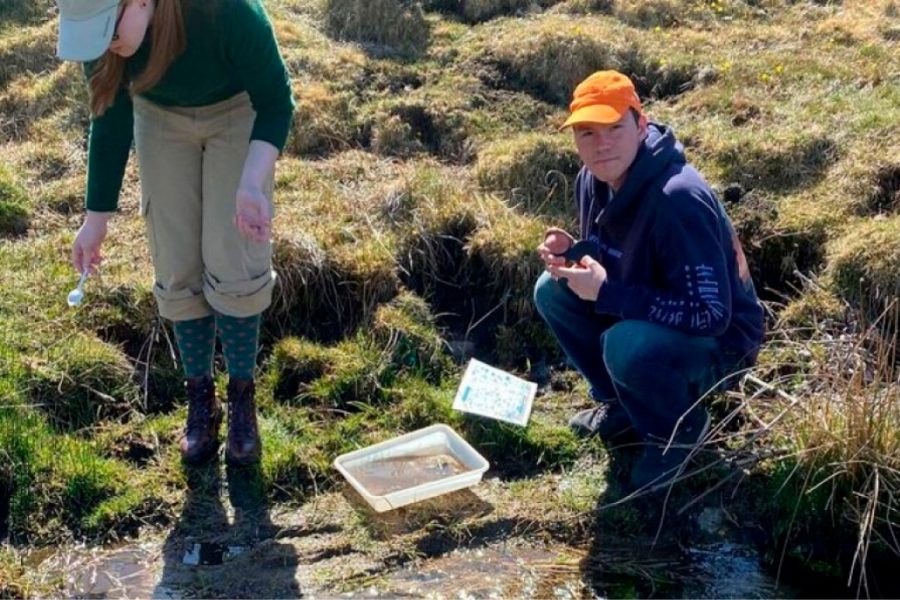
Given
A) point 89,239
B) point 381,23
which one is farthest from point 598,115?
point 381,23

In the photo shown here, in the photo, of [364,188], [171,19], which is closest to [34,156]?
[364,188]

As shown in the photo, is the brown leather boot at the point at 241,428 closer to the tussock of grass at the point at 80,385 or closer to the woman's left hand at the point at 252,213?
the tussock of grass at the point at 80,385

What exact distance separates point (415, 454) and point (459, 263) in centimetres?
133

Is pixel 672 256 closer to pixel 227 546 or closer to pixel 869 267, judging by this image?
pixel 869 267

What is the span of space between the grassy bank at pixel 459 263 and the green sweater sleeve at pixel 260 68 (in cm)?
135

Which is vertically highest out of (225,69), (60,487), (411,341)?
(225,69)

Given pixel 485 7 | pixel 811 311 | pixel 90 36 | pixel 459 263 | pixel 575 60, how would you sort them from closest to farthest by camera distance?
1. pixel 90 36
2. pixel 811 311
3. pixel 459 263
4. pixel 575 60
5. pixel 485 7

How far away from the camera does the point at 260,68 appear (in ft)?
11.1

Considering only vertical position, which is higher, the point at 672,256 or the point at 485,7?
the point at 485,7

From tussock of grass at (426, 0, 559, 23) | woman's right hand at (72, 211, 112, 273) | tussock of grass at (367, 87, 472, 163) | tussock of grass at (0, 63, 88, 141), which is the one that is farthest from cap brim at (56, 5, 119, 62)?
tussock of grass at (426, 0, 559, 23)

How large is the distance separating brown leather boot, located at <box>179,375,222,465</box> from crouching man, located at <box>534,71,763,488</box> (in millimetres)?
1340

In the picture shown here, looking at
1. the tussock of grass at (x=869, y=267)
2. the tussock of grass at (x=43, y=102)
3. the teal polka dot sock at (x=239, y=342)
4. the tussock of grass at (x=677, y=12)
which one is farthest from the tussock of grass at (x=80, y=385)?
the tussock of grass at (x=677, y=12)

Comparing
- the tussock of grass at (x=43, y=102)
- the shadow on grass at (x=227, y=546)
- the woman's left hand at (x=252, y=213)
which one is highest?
the woman's left hand at (x=252, y=213)

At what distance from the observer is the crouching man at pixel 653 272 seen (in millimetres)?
3543
